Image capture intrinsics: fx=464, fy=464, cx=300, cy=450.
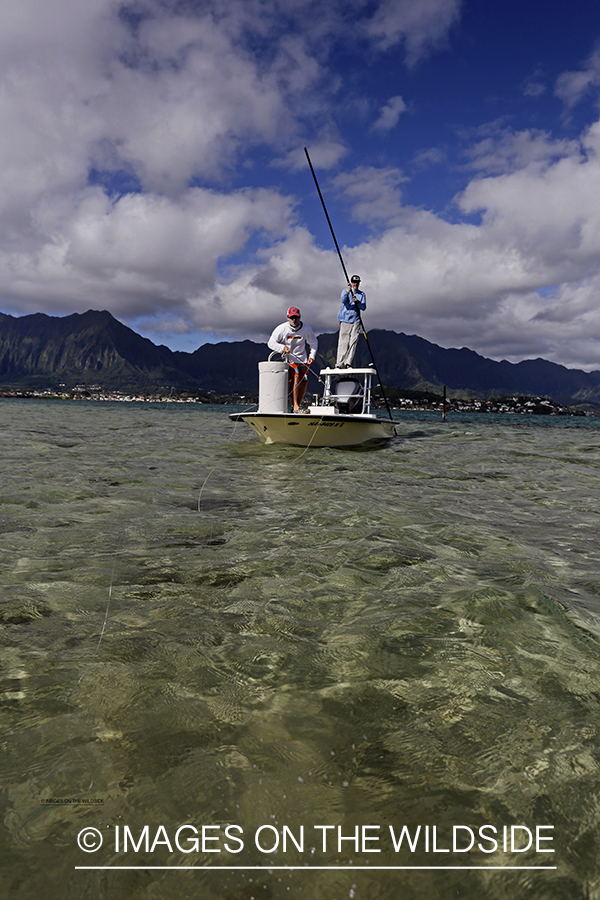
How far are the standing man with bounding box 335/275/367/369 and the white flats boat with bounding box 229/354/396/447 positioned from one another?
117 centimetres

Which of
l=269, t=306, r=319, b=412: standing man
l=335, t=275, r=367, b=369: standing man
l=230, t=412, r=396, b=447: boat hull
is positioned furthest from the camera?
l=335, t=275, r=367, b=369: standing man

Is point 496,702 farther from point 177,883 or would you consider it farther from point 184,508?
A: point 184,508

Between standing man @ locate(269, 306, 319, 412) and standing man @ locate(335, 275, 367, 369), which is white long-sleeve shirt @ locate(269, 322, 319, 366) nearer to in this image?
standing man @ locate(269, 306, 319, 412)

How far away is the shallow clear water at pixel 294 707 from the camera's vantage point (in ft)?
4.89

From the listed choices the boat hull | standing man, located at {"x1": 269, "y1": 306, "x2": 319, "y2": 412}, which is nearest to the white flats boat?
the boat hull

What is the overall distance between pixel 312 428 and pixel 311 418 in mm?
406

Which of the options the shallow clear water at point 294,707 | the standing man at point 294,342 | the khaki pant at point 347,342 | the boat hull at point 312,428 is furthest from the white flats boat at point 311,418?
the shallow clear water at point 294,707

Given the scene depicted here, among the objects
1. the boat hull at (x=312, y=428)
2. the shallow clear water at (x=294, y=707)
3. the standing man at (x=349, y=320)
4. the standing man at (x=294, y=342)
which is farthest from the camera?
the standing man at (x=349, y=320)

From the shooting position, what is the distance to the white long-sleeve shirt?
14133 mm

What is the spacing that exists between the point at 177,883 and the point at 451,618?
2.27 m

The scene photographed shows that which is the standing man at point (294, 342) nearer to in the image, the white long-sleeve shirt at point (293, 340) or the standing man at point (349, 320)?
the white long-sleeve shirt at point (293, 340)

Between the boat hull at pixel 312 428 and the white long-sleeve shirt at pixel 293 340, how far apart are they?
2.15m

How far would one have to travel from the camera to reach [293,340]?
14.2 meters

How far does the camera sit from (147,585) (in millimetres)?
3645
